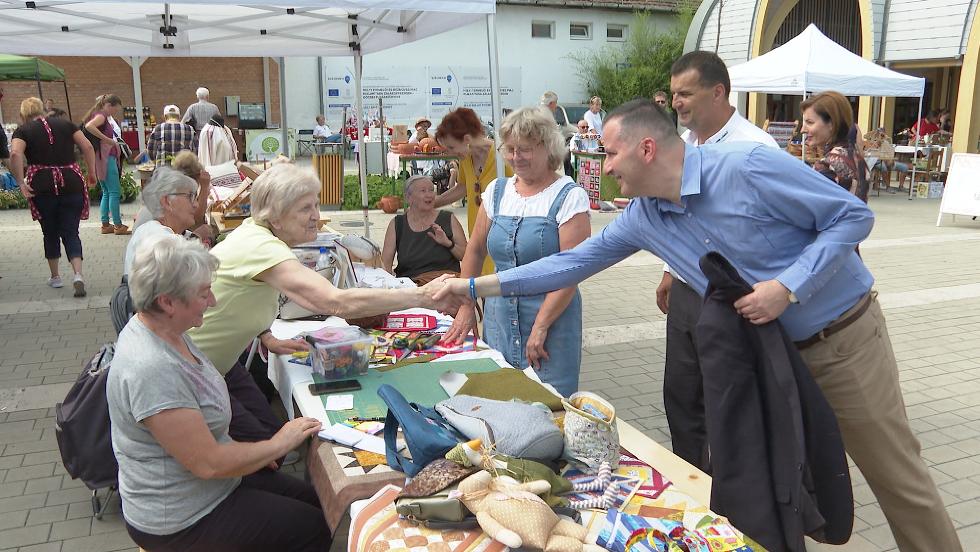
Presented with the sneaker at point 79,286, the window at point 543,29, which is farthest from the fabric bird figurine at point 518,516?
the window at point 543,29

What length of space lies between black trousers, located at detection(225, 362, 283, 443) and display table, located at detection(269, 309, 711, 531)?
0.27m

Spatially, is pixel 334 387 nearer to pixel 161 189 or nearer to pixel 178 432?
pixel 178 432

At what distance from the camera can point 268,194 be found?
3.03 meters

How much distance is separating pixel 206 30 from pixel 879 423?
7642 millimetres

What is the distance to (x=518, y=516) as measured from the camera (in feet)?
5.85

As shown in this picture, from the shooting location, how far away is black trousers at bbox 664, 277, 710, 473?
10.8ft

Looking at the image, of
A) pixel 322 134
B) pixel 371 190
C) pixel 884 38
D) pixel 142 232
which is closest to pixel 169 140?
pixel 371 190

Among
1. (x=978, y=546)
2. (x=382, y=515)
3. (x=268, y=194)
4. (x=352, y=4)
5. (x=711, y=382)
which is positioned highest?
(x=352, y=4)

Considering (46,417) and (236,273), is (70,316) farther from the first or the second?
(236,273)

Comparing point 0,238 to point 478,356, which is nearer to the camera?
point 478,356

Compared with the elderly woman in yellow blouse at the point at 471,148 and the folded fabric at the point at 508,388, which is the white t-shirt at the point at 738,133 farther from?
the elderly woman in yellow blouse at the point at 471,148

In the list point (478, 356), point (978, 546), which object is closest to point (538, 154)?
point (478, 356)

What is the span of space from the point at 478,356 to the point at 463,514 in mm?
1353

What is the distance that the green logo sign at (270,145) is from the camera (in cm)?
1492
